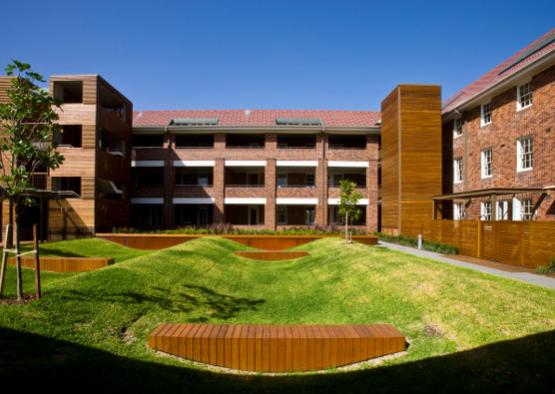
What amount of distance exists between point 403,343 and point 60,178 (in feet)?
83.0

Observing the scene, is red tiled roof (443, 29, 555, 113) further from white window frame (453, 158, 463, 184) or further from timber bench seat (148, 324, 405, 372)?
timber bench seat (148, 324, 405, 372)

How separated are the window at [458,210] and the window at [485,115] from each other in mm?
5187

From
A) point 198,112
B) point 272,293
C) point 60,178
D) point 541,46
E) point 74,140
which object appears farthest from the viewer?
point 198,112

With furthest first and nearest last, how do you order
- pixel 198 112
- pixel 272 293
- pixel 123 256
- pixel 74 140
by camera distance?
1. pixel 198 112
2. pixel 74 140
3. pixel 123 256
4. pixel 272 293

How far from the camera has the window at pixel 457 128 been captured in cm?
2581

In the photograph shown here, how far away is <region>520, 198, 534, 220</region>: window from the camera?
60.8 feet

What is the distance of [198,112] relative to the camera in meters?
38.2

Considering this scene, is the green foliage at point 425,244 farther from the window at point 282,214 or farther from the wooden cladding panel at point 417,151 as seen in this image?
the window at point 282,214

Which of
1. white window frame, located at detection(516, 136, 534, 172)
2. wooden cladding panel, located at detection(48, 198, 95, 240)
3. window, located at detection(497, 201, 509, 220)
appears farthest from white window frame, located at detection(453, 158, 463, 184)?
wooden cladding panel, located at detection(48, 198, 95, 240)

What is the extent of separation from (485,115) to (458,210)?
612cm

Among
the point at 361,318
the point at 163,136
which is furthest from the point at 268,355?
the point at 163,136

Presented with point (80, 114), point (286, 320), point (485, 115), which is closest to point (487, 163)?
point (485, 115)

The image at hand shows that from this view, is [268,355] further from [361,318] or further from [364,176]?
[364,176]

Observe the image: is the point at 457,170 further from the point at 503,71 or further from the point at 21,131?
the point at 21,131
